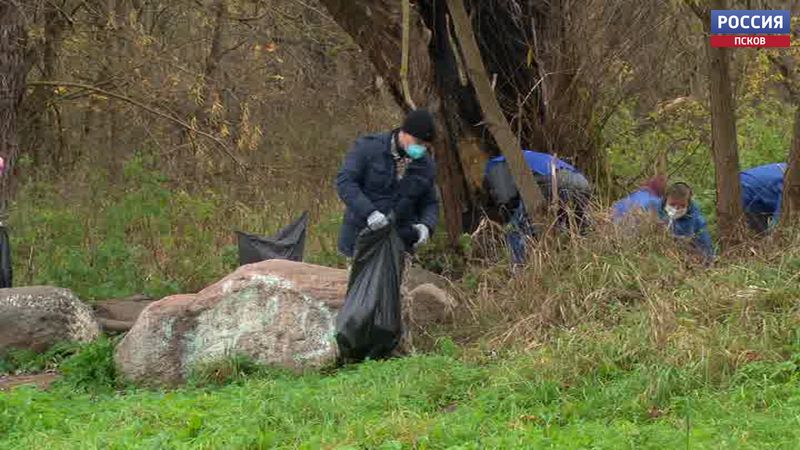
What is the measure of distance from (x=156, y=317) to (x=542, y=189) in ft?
10.2

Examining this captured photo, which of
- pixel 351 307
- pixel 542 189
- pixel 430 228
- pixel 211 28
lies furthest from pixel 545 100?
pixel 211 28

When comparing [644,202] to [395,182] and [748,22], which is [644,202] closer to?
[748,22]

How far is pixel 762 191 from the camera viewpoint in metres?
9.55

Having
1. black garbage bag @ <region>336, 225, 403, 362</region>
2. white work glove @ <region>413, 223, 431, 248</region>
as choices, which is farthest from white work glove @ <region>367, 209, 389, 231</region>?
white work glove @ <region>413, 223, 431, 248</region>

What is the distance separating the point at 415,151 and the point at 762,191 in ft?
10.5

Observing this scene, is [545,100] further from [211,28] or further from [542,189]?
[211,28]

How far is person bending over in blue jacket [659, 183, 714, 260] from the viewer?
8.30 m

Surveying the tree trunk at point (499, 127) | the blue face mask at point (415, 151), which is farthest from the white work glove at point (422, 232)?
the tree trunk at point (499, 127)

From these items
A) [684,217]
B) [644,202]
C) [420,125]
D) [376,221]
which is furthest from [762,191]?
[376,221]

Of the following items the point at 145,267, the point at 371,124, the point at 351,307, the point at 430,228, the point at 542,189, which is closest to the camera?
the point at 351,307

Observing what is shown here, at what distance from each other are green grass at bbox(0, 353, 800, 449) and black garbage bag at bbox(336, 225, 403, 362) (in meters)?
0.54

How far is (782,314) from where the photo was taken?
260 inches

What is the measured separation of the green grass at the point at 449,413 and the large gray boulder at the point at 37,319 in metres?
1.71

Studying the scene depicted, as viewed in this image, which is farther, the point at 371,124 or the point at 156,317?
the point at 371,124
